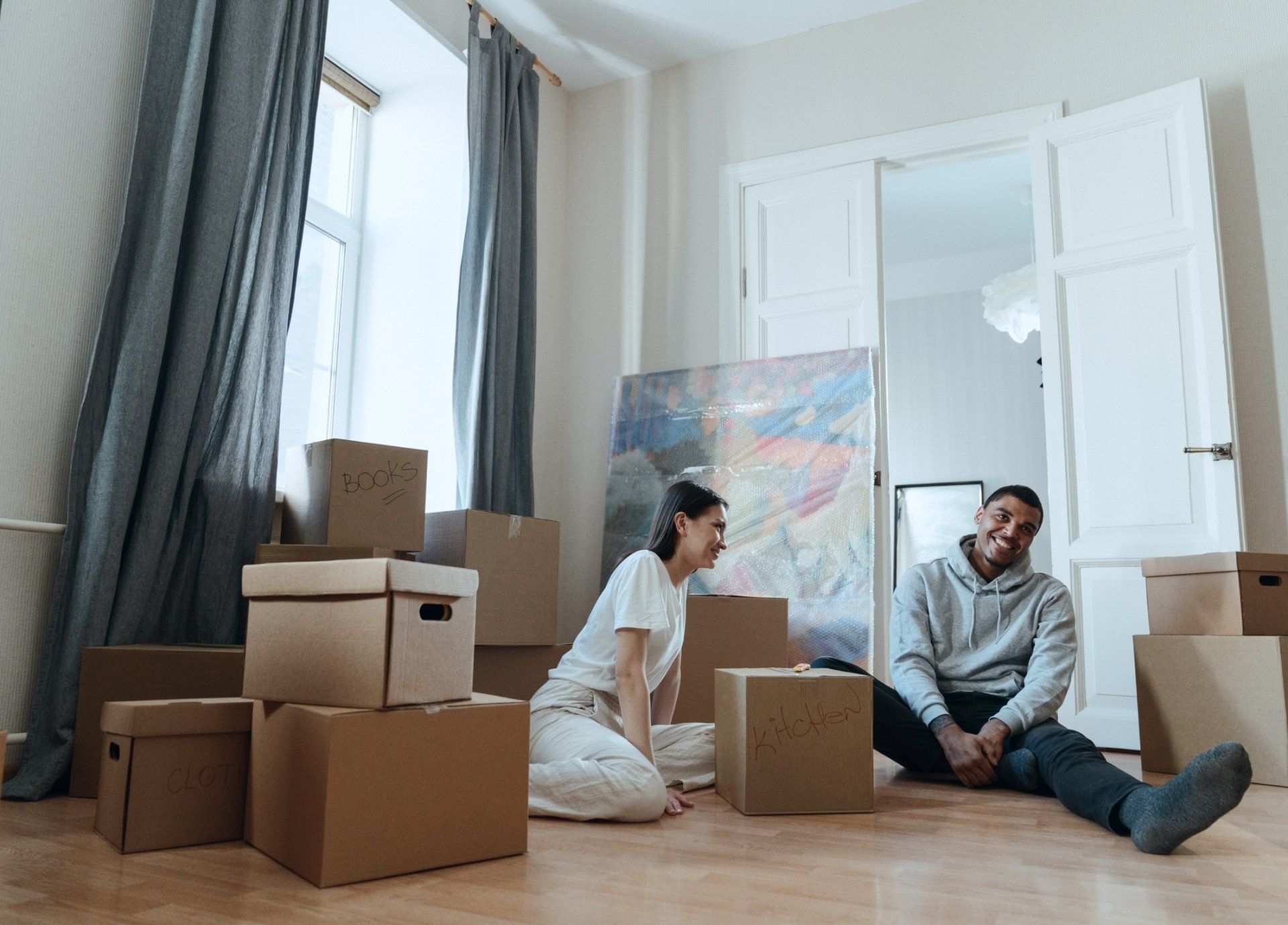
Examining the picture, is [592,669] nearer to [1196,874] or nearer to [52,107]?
[1196,874]

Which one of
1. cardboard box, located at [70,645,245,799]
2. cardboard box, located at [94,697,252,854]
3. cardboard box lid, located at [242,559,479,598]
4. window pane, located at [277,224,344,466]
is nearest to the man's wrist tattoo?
cardboard box lid, located at [242,559,479,598]

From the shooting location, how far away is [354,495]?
2512 mm

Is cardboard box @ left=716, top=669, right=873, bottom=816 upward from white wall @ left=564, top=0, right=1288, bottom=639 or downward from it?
downward

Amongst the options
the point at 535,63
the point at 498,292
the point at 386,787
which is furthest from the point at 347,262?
the point at 386,787

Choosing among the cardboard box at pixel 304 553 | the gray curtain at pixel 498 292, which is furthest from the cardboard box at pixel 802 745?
the gray curtain at pixel 498 292

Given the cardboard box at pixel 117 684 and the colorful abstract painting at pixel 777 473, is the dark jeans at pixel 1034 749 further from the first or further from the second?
the cardboard box at pixel 117 684

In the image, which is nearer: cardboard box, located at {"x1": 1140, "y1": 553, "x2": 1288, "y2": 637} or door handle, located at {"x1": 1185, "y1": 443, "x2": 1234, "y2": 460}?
cardboard box, located at {"x1": 1140, "y1": 553, "x2": 1288, "y2": 637}

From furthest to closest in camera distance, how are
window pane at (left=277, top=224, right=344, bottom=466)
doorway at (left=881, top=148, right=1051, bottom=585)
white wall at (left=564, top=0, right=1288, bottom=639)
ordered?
1. doorway at (left=881, top=148, right=1051, bottom=585)
2. window pane at (left=277, top=224, right=344, bottom=466)
3. white wall at (left=564, top=0, right=1288, bottom=639)

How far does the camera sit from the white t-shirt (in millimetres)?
1997

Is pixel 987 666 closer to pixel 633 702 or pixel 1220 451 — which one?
pixel 633 702

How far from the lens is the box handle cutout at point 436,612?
1591mm

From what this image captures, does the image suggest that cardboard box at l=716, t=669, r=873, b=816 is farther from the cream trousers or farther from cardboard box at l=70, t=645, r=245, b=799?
cardboard box at l=70, t=645, r=245, b=799

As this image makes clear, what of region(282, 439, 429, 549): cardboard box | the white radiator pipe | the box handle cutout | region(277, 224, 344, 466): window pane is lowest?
the box handle cutout

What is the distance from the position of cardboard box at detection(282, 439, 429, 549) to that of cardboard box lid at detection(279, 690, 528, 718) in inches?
37.7
